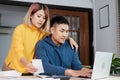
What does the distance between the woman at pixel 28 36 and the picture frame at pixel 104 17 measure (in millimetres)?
2404

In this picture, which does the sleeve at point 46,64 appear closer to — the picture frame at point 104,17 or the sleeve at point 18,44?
the sleeve at point 18,44

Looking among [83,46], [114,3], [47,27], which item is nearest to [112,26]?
[114,3]

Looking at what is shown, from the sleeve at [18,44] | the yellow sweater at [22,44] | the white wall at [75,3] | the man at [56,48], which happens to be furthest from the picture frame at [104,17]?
the sleeve at [18,44]

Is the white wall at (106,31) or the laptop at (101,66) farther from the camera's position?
the white wall at (106,31)

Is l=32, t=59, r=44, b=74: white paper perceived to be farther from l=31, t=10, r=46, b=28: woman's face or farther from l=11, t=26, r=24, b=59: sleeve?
l=31, t=10, r=46, b=28: woman's face

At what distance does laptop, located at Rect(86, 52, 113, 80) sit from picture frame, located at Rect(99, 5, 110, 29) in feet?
8.62

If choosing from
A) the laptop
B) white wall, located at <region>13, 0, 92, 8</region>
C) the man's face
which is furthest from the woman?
white wall, located at <region>13, 0, 92, 8</region>

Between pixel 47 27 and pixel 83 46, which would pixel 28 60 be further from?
pixel 83 46

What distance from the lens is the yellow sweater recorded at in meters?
1.79

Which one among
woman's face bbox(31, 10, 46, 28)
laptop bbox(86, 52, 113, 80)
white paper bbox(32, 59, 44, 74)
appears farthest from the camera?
woman's face bbox(31, 10, 46, 28)

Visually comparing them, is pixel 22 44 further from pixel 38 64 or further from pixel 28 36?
pixel 38 64

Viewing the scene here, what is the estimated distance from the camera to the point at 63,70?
164cm

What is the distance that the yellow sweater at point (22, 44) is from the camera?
5.89 feet

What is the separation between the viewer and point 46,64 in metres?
1.73
